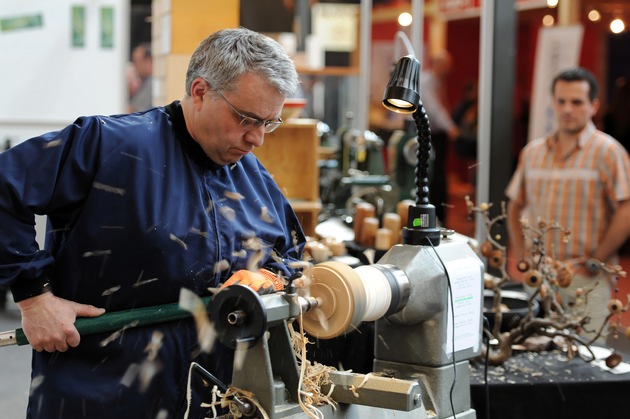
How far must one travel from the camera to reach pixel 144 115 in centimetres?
216

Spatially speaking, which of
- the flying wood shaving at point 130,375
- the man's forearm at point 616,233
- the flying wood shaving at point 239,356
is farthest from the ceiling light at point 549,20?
the flying wood shaving at point 239,356

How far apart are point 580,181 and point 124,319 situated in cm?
281

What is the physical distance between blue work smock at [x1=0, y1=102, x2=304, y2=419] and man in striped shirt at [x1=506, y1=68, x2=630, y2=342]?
7.22 feet

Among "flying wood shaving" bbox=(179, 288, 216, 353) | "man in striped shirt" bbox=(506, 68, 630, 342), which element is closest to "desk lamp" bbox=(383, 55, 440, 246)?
"flying wood shaving" bbox=(179, 288, 216, 353)

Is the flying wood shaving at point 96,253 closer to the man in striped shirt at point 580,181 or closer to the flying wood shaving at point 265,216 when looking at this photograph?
the flying wood shaving at point 265,216

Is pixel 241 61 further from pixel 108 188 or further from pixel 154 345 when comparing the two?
pixel 154 345

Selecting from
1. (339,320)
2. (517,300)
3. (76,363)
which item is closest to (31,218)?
(76,363)

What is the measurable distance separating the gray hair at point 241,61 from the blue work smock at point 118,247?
0.18 meters

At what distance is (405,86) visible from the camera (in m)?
1.92

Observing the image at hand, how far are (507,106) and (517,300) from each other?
7.30 feet

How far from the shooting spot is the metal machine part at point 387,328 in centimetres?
154

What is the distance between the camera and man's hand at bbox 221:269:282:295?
1.73 meters

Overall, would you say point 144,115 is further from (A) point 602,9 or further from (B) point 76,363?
(A) point 602,9

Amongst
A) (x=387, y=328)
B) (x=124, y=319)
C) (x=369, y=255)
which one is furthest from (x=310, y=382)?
(x=369, y=255)
